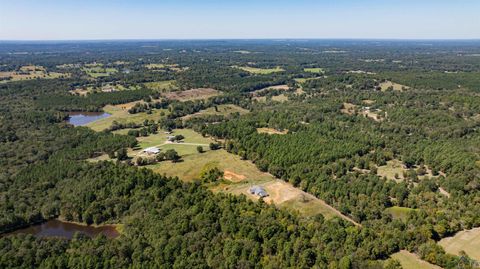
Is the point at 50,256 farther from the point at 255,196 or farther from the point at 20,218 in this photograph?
the point at 255,196

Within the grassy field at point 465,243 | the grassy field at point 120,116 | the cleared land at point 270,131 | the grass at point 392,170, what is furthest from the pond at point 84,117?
the grassy field at point 465,243

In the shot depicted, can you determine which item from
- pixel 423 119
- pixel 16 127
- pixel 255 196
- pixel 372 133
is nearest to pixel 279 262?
pixel 255 196

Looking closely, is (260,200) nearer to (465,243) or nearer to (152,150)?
(465,243)

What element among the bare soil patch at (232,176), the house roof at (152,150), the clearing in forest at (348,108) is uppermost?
the clearing in forest at (348,108)

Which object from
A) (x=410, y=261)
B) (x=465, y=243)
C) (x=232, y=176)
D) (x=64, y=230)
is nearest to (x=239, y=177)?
(x=232, y=176)

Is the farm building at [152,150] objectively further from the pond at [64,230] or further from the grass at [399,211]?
the grass at [399,211]

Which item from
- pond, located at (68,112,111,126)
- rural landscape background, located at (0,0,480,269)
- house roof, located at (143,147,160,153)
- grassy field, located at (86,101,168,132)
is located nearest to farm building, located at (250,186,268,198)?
rural landscape background, located at (0,0,480,269)
